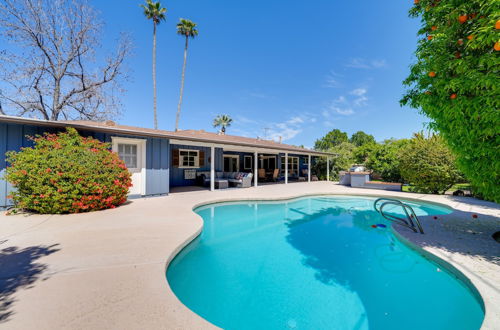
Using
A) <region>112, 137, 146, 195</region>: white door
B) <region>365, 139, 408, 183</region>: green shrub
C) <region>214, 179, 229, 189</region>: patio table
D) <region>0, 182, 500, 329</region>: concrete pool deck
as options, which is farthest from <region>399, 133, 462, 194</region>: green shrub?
<region>112, 137, 146, 195</region>: white door

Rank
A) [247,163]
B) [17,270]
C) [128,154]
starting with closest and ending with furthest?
[17,270] → [128,154] → [247,163]

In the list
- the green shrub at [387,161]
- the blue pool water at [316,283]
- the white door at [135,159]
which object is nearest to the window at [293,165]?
the green shrub at [387,161]

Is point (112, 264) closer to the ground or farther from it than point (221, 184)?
closer to the ground

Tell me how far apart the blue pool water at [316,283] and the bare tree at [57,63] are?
1628cm

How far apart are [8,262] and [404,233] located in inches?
295

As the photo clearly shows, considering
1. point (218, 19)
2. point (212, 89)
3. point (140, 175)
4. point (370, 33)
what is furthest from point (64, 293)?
point (212, 89)

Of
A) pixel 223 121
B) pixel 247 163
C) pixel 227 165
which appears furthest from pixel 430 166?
pixel 223 121

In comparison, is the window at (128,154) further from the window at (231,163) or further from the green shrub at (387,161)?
the green shrub at (387,161)

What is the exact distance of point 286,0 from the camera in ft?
39.0

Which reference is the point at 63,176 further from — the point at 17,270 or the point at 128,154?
the point at 17,270

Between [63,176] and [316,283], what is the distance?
700 centimetres

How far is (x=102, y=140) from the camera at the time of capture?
7.70 m

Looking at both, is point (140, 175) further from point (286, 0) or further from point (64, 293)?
point (286, 0)

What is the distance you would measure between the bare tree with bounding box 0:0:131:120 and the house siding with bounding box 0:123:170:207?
9.83 metres
